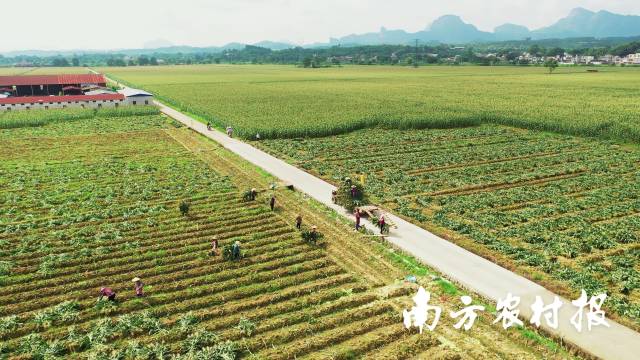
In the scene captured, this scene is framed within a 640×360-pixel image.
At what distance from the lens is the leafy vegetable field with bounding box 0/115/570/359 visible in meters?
17.6

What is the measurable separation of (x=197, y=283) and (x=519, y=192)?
2436 cm

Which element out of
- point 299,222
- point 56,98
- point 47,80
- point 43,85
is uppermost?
point 47,80

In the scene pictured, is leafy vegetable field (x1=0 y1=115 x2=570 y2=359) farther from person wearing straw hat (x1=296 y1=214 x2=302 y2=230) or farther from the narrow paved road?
the narrow paved road

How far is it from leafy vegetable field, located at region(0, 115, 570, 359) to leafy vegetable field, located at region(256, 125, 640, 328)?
5.43 metres

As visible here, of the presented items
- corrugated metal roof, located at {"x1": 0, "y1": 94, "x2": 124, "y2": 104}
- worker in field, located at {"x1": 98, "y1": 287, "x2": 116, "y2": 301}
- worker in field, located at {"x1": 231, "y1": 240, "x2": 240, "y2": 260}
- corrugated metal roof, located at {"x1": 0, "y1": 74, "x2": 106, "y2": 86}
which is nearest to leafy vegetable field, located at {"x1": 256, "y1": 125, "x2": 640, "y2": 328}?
worker in field, located at {"x1": 231, "y1": 240, "x2": 240, "y2": 260}

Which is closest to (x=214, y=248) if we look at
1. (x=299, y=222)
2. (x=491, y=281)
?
(x=299, y=222)

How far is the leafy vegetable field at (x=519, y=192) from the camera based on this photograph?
23.7m

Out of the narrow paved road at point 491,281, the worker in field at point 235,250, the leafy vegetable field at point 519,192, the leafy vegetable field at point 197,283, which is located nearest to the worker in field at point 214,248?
the leafy vegetable field at point 197,283

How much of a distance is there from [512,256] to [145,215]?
2240 cm

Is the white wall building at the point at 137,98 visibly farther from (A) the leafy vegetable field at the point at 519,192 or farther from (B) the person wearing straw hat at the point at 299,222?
(B) the person wearing straw hat at the point at 299,222

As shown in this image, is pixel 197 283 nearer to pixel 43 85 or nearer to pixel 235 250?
pixel 235 250

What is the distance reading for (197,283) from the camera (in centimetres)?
2200

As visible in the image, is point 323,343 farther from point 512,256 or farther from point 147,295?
point 512,256

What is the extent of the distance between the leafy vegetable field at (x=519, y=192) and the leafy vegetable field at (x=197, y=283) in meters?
5.43
